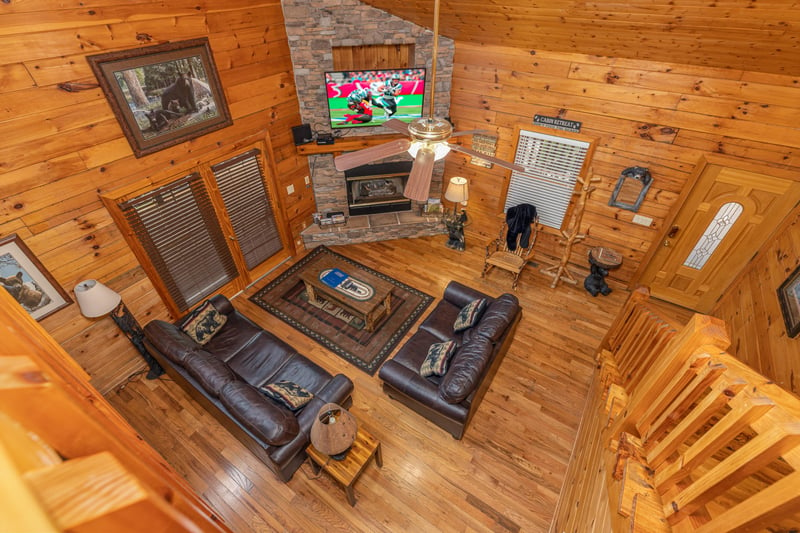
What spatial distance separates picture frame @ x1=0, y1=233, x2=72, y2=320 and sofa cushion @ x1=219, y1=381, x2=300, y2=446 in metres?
1.90

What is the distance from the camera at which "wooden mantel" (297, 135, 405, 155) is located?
18.2ft

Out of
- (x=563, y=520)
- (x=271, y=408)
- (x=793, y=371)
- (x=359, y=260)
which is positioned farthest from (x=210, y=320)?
(x=793, y=371)

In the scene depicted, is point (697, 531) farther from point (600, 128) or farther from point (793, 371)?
point (600, 128)

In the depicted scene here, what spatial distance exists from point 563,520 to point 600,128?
4359 millimetres

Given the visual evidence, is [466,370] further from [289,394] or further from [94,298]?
[94,298]

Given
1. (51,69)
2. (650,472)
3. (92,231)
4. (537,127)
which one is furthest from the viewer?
(537,127)

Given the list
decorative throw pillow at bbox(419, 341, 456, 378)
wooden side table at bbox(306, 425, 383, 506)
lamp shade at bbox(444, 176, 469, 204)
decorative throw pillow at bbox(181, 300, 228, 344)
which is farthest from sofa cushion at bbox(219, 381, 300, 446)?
lamp shade at bbox(444, 176, 469, 204)

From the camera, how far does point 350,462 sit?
3.30 metres

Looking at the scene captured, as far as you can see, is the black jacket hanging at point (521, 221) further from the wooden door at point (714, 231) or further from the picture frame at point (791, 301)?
the picture frame at point (791, 301)

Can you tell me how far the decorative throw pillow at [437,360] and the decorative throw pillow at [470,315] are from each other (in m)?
0.35

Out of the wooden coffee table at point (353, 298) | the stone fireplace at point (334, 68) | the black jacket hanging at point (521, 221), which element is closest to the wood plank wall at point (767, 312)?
the black jacket hanging at point (521, 221)

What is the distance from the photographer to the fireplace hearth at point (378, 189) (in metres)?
6.16

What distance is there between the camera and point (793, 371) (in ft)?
8.87

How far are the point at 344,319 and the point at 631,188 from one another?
4.18m
